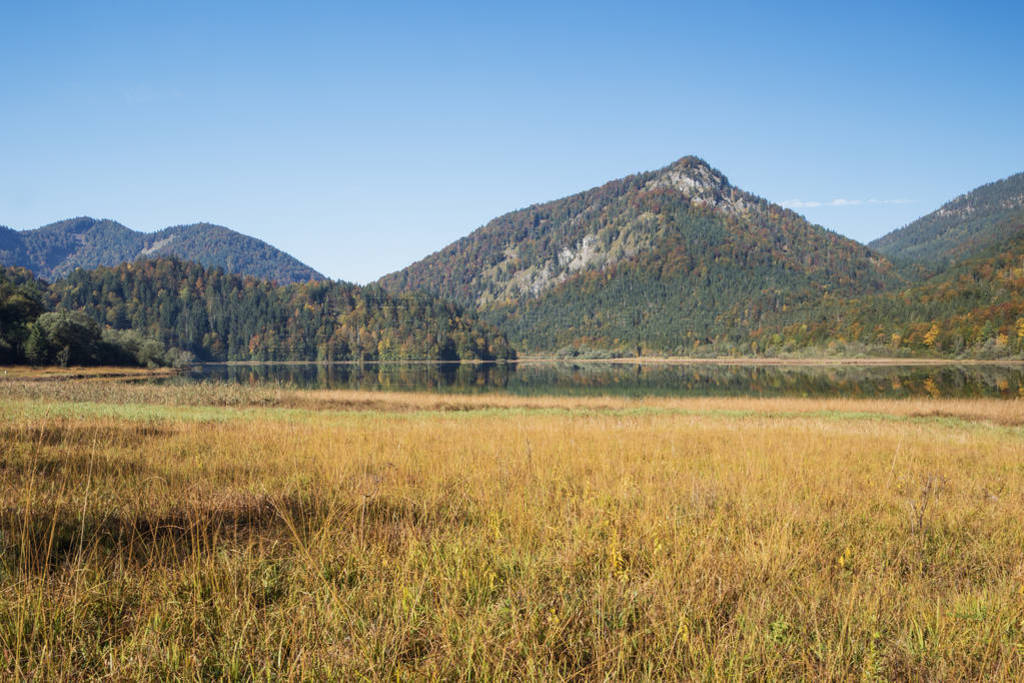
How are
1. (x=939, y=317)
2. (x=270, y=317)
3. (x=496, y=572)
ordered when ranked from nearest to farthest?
(x=496, y=572) → (x=939, y=317) → (x=270, y=317)

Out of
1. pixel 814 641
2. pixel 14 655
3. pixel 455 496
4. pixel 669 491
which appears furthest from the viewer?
pixel 669 491

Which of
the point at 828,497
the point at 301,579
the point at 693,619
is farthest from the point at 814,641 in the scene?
the point at 828,497

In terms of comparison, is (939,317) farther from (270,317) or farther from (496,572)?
(270,317)

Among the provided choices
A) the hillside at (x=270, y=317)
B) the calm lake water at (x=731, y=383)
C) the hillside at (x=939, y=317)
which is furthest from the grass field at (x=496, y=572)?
the hillside at (x=270, y=317)

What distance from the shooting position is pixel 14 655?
246 centimetres

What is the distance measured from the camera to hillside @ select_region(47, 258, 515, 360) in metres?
151

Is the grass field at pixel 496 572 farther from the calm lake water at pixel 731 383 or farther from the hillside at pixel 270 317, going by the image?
the hillside at pixel 270 317

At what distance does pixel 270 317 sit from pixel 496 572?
17451cm

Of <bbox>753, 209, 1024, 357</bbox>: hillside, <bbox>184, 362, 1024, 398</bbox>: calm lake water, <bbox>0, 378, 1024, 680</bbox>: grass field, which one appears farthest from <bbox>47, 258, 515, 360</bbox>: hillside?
<bbox>0, 378, 1024, 680</bbox>: grass field

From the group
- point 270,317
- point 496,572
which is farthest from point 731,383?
point 270,317

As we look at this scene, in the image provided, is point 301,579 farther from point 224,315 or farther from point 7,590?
point 224,315

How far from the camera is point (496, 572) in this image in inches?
138

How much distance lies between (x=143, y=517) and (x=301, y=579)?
1.99m

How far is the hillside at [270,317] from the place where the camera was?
151 meters
